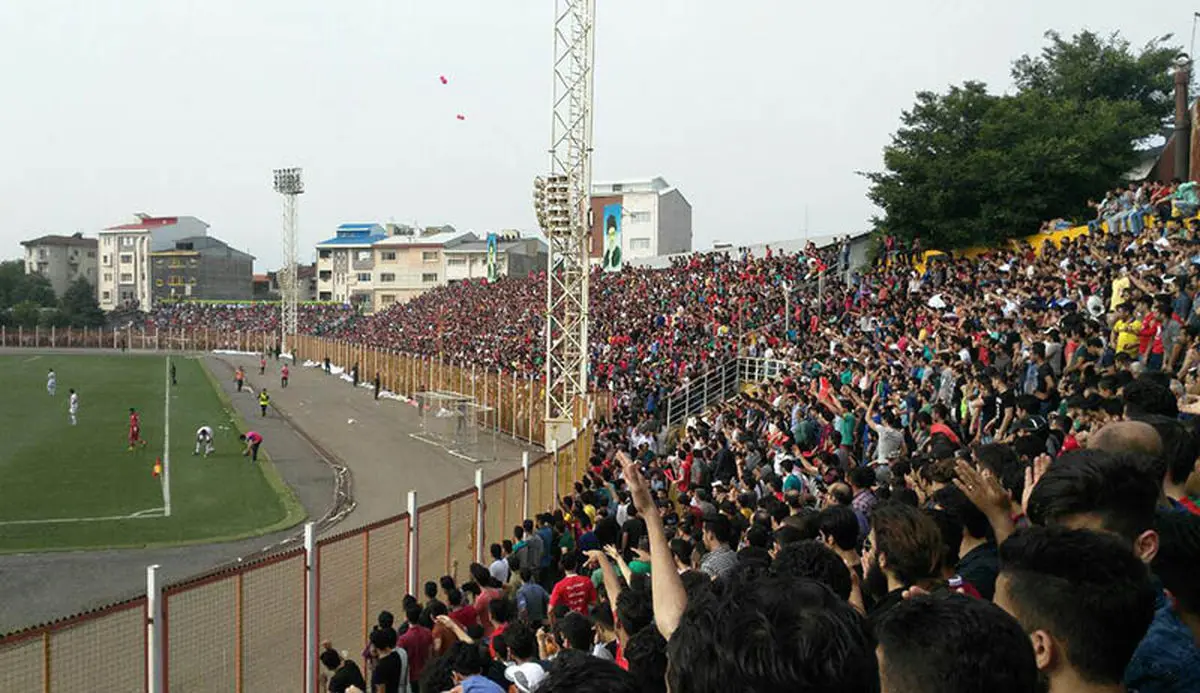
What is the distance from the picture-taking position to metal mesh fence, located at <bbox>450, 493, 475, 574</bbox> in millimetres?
12477

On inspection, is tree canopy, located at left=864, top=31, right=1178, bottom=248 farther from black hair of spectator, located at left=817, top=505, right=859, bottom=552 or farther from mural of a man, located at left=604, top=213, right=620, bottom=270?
black hair of spectator, located at left=817, top=505, right=859, bottom=552

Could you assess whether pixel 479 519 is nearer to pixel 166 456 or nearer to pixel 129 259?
pixel 166 456

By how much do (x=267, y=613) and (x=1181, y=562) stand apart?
7997mm

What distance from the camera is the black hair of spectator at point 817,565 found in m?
4.13

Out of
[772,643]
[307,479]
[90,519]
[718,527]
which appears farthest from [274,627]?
[307,479]

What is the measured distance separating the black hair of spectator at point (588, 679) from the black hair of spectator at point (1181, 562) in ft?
7.24

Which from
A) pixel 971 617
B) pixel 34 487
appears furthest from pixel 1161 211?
pixel 34 487

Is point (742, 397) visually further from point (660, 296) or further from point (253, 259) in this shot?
point (253, 259)

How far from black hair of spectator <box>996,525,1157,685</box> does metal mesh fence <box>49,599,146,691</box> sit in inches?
269

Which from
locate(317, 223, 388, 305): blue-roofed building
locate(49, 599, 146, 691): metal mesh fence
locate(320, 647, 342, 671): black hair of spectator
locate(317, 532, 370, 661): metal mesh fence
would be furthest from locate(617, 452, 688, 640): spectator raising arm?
locate(317, 223, 388, 305): blue-roofed building

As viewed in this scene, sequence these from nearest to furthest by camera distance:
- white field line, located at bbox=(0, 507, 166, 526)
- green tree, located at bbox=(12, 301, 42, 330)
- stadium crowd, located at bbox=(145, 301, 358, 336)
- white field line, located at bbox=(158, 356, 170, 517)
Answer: white field line, located at bbox=(0, 507, 166, 526), white field line, located at bbox=(158, 356, 170, 517), stadium crowd, located at bbox=(145, 301, 358, 336), green tree, located at bbox=(12, 301, 42, 330)

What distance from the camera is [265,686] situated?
29.3ft

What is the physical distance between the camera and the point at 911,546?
163 inches

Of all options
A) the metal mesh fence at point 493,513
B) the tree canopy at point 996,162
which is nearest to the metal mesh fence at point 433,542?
the metal mesh fence at point 493,513
